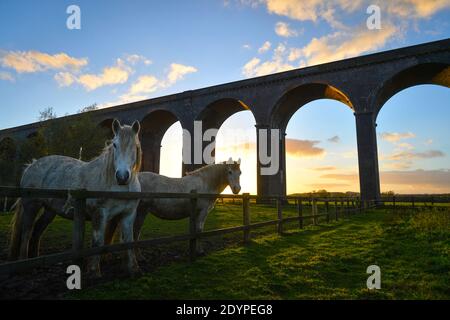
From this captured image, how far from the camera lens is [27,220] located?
4.95 meters

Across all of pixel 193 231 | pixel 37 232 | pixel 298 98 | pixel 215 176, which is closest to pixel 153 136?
pixel 298 98

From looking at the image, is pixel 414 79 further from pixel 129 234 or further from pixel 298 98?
pixel 129 234

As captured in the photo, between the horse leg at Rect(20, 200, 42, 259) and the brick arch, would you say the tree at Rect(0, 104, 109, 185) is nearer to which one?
the brick arch

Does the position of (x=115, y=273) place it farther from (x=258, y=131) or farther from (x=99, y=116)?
(x=99, y=116)

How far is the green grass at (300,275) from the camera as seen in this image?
11.8 feet

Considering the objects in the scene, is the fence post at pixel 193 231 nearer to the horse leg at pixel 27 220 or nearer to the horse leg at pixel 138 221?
the horse leg at pixel 138 221

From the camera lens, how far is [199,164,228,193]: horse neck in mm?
7879

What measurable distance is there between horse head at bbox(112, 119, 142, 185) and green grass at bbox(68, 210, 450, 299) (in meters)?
1.45

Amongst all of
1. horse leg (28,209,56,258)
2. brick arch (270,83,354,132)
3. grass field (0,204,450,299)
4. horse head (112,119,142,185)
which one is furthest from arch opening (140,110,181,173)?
horse head (112,119,142,185)

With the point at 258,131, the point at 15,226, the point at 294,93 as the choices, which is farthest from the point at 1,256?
the point at 294,93

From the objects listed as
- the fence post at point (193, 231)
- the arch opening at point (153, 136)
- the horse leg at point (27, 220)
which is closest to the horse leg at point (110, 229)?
the horse leg at point (27, 220)

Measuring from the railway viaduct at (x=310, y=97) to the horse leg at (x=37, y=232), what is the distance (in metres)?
24.3

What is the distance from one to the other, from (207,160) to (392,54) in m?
21.2
